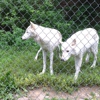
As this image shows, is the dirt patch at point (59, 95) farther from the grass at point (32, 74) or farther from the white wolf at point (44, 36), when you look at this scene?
the white wolf at point (44, 36)

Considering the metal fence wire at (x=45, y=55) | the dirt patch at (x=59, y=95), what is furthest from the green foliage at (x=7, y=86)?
the dirt patch at (x=59, y=95)

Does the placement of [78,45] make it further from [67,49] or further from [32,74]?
[32,74]

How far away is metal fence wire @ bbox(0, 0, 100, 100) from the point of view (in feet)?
12.8

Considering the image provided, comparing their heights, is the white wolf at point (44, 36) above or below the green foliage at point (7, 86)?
above

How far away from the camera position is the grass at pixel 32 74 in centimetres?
386

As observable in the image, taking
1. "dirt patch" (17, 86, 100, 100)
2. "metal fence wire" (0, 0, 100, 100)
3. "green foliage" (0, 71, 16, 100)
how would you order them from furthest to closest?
"metal fence wire" (0, 0, 100, 100)
"dirt patch" (17, 86, 100, 100)
"green foliage" (0, 71, 16, 100)

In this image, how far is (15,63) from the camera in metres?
5.08

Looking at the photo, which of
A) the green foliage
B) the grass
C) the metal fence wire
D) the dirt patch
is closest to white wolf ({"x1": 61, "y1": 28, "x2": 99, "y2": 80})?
the metal fence wire

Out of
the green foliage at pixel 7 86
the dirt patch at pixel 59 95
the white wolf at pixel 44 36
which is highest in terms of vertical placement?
the white wolf at pixel 44 36

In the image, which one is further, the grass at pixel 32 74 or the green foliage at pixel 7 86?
the grass at pixel 32 74

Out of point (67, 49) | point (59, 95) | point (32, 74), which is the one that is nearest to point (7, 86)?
point (32, 74)

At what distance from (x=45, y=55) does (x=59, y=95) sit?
4.04 ft

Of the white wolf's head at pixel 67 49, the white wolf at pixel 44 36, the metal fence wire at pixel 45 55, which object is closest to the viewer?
the metal fence wire at pixel 45 55

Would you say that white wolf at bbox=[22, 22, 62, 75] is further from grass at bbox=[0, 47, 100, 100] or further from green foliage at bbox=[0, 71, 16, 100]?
green foliage at bbox=[0, 71, 16, 100]
